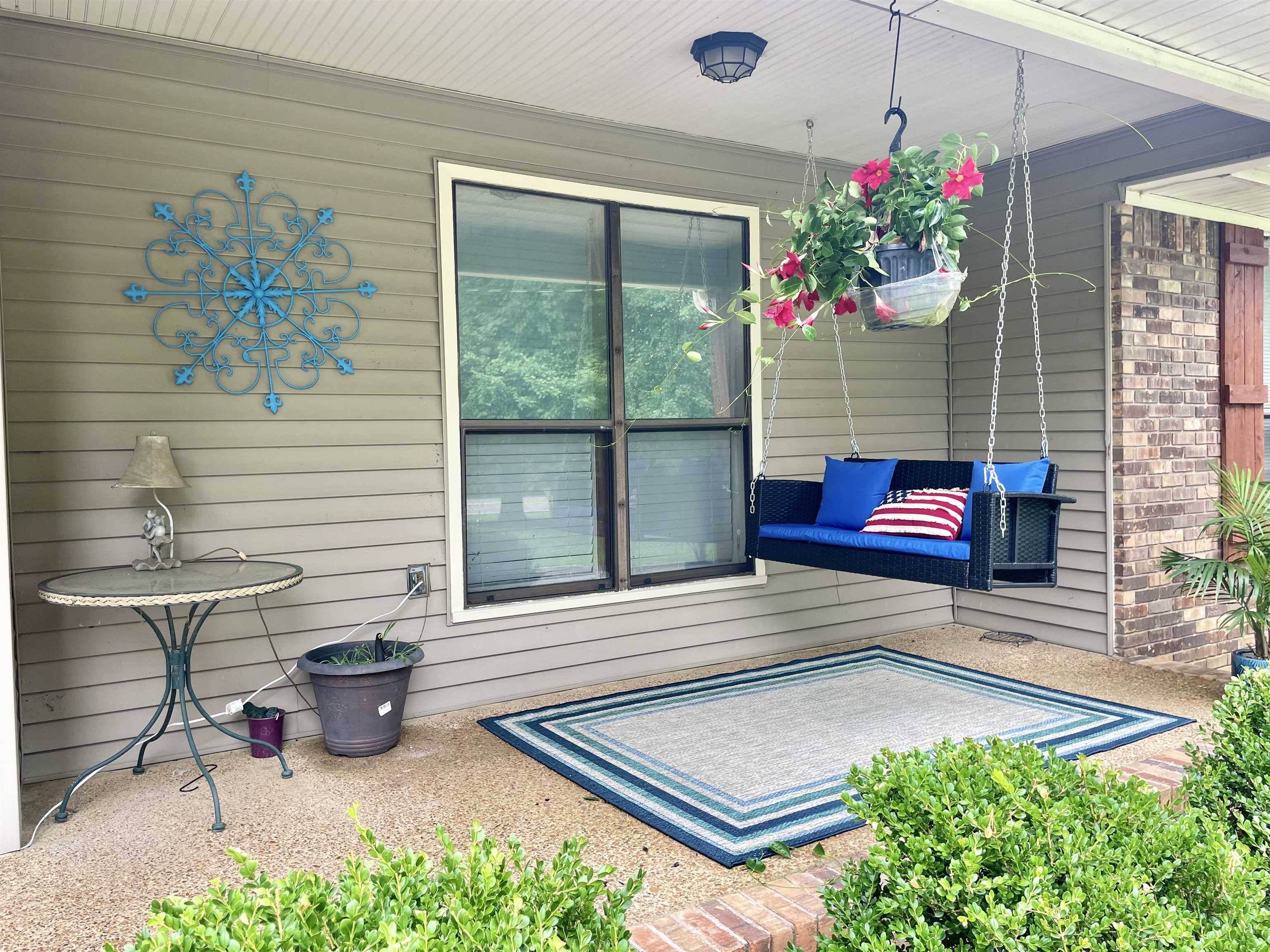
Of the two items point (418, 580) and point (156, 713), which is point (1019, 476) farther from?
point (156, 713)

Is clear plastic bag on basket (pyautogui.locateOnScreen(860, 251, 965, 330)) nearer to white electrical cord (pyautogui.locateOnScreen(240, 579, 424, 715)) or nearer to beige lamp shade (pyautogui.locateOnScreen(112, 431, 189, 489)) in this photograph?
white electrical cord (pyautogui.locateOnScreen(240, 579, 424, 715))

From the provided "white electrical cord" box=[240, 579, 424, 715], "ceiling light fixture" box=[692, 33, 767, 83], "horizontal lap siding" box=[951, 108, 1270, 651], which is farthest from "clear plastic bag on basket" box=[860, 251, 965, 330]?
"horizontal lap siding" box=[951, 108, 1270, 651]

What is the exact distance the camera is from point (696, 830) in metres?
2.83

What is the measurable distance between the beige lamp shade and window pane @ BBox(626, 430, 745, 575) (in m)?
2.09

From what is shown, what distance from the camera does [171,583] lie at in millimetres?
3016

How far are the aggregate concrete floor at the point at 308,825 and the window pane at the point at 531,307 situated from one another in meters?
1.49

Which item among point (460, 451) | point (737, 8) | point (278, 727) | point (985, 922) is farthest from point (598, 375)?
point (985, 922)

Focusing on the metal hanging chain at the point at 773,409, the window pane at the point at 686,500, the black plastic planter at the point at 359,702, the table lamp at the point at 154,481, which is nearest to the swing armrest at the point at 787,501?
the metal hanging chain at the point at 773,409

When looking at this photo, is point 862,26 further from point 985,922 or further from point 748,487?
point 985,922

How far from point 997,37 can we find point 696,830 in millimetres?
2645

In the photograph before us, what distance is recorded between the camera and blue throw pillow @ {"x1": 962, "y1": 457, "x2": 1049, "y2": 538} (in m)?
3.81

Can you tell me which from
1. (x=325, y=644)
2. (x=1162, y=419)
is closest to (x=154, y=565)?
(x=325, y=644)

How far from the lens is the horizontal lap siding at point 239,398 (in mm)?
3330

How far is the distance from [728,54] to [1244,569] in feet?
10.5
